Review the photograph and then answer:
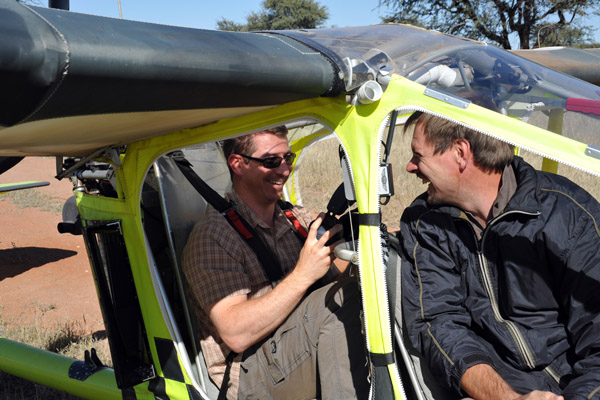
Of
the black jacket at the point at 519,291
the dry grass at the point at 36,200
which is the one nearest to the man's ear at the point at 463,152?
the black jacket at the point at 519,291

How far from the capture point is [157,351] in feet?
8.87

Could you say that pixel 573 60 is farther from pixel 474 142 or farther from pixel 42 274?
pixel 42 274

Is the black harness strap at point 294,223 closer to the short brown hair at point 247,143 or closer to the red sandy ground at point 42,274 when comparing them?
the short brown hair at point 247,143

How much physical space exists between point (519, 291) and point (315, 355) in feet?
2.79

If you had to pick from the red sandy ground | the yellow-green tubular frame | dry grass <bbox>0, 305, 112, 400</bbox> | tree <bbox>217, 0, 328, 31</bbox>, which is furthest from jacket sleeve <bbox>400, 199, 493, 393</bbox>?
tree <bbox>217, 0, 328, 31</bbox>

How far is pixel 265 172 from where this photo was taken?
282cm

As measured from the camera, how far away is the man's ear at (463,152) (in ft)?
6.88

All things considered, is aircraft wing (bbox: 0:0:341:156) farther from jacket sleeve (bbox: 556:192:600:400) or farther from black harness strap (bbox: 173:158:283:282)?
jacket sleeve (bbox: 556:192:600:400)

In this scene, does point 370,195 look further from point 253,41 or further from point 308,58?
point 253,41

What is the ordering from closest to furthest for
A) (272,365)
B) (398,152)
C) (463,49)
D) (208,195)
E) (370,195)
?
1. (370,195)
2. (463,49)
3. (272,365)
4. (208,195)
5. (398,152)

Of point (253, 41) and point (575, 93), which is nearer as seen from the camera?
point (253, 41)

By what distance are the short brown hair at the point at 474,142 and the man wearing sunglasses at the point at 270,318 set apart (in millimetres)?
515

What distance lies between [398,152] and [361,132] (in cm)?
787

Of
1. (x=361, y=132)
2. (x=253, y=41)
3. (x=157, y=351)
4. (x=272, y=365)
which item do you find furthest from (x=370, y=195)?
(x=157, y=351)
